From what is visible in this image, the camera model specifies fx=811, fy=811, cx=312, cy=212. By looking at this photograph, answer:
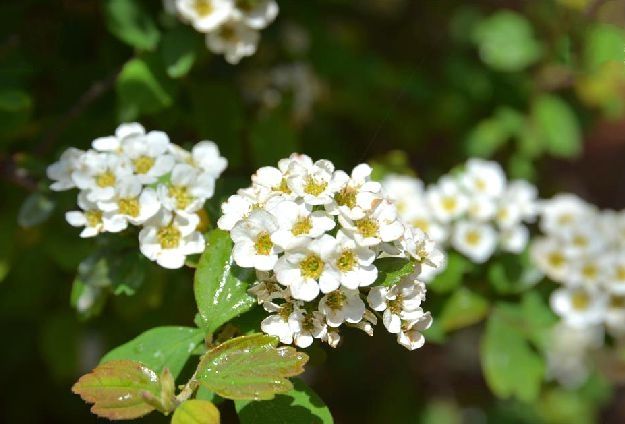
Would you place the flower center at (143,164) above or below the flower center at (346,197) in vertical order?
below

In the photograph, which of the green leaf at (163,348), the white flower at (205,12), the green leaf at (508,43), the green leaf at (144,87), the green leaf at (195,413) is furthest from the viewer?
the green leaf at (508,43)

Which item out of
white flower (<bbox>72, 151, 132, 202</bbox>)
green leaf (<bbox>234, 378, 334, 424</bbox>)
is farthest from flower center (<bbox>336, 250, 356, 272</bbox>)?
white flower (<bbox>72, 151, 132, 202</bbox>)

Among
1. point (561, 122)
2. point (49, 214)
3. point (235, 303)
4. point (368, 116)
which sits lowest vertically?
point (368, 116)

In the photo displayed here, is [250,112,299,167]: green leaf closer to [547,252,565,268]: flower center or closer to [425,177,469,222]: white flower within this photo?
[425,177,469,222]: white flower

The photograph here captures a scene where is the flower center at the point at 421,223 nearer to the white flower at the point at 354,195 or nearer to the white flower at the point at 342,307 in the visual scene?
the white flower at the point at 354,195


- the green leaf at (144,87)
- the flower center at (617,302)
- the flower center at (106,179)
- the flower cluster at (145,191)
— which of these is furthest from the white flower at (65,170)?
the flower center at (617,302)

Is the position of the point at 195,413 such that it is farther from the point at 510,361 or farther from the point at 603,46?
the point at 603,46

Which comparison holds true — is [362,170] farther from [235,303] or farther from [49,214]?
[49,214]

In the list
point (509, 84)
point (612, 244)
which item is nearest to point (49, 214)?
point (612, 244)
